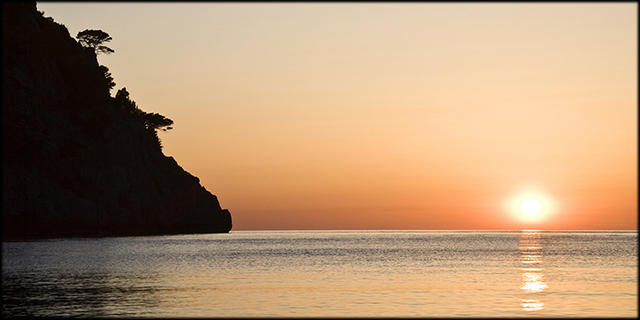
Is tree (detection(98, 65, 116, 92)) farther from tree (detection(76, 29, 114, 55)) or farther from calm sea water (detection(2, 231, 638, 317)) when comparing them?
calm sea water (detection(2, 231, 638, 317))

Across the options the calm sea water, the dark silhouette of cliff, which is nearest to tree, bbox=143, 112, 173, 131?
the dark silhouette of cliff

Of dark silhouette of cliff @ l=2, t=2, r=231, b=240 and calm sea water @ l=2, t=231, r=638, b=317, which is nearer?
calm sea water @ l=2, t=231, r=638, b=317

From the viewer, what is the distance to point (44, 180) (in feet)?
430

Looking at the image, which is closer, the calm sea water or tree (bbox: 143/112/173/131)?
the calm sea water

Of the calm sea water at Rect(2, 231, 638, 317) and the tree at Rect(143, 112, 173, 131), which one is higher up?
the tree at Rect(143, 112, 173, 131)

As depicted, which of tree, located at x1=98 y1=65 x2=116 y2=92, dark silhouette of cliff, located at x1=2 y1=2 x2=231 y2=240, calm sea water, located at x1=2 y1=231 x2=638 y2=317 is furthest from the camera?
tree, located at x1=98 y1=65 x2=116 y2=92

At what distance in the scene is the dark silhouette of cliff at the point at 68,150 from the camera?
418ft

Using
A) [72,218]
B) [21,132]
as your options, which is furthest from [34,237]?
[21,132]

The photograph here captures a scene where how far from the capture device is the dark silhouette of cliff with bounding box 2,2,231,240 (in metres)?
128

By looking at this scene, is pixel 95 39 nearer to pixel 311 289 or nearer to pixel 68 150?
pixel 68 150

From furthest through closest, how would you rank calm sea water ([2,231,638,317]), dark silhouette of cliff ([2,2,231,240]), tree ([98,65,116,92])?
tree ([98,65,116,92])
dark silhouette of cliff ([2,2,231,240])
calm sea water ([2,231,638,317])

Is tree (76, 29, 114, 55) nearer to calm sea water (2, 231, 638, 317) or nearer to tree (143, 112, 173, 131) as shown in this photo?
tree (143, 112, 173, 131)

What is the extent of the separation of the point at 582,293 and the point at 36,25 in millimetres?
124094

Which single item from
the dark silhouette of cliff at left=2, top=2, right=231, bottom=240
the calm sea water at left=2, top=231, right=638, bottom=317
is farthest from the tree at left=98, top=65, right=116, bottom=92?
the calm sea water at left=2, top=231, right=638, bottom=317
